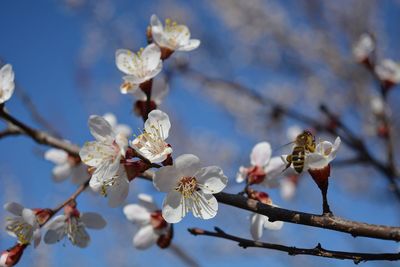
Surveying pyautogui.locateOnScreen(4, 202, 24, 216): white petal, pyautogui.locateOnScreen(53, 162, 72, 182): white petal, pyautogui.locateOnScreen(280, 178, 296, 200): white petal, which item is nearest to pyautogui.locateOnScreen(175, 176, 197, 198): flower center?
pyautogui.locateOnScreen(4, 202, 24, 216): white petal

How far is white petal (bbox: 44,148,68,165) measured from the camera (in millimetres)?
1927

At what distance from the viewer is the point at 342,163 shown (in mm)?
2508

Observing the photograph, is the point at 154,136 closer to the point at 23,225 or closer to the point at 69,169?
the point at 23,225

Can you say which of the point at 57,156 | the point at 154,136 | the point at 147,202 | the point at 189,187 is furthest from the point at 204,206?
the point at 57,156

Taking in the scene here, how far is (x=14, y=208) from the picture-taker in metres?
1.46

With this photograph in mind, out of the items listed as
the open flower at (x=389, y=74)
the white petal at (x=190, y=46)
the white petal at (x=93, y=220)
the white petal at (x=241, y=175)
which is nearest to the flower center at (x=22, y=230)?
the white petal at (x=93, y=220)

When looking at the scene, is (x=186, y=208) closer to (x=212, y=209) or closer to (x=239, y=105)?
(x=212, y=209)

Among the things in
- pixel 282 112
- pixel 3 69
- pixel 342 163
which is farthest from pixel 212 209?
pixel 282 112

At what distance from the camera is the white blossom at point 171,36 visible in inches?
62.8

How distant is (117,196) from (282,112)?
1.89 metres

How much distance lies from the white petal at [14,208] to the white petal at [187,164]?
2.10 feet

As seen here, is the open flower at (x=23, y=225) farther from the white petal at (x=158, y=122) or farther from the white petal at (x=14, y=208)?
the white petal at (x=158, y=122)

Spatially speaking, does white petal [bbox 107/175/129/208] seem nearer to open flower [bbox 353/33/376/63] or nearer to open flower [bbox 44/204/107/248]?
open flower [bbox 44/204/107/248]

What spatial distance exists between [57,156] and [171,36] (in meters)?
0.76
